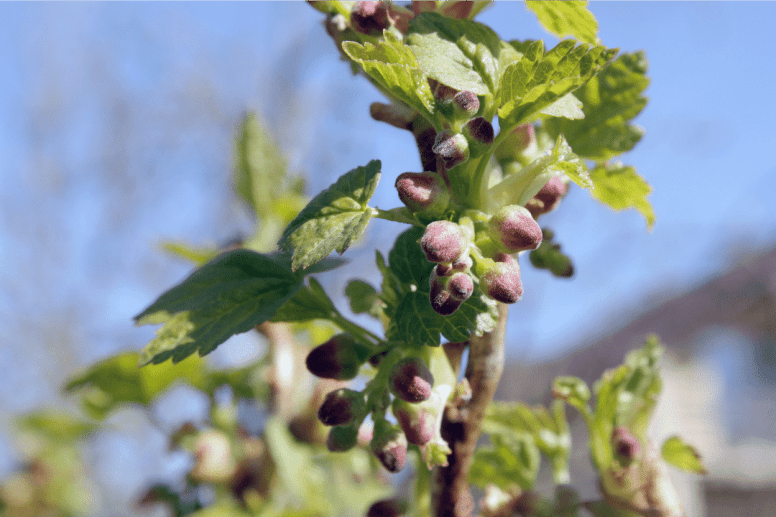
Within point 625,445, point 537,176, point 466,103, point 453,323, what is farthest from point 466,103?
point 625,445

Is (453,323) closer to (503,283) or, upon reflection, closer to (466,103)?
(503,283)

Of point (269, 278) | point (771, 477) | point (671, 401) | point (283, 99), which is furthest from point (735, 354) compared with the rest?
point (269, 278)

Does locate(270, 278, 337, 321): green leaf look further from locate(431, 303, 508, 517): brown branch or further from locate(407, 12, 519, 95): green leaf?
locate(407, 12, 519, 95): green leaf

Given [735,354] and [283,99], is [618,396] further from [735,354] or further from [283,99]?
[283,99]

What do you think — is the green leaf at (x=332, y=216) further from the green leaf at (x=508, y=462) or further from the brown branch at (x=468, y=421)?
the green leaf at (x=508, y=462)

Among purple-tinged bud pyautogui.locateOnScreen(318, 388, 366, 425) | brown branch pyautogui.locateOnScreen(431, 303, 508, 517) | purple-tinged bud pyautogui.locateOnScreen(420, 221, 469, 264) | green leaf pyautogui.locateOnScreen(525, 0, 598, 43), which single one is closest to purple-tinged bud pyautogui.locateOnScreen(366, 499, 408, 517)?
brown branch pyautogui.locateOnScreen(431, 303, 508, 517)

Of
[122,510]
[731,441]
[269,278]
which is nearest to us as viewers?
[269,278]
